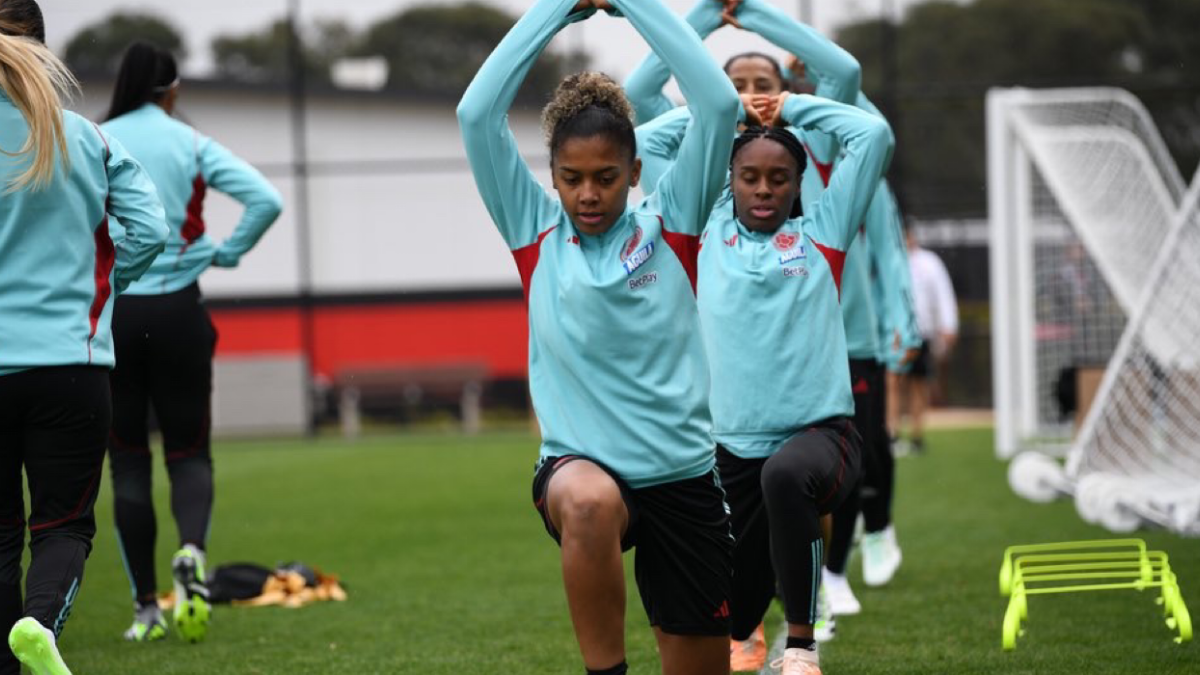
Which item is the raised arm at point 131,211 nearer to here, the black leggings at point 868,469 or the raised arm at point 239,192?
the raised arm at point 239,192

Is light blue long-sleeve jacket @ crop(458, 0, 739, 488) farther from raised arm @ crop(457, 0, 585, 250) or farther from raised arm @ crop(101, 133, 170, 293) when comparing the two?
raised arm @ crop(101, 133, 170, 293)

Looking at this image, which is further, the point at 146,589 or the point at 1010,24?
the point at 1010,24

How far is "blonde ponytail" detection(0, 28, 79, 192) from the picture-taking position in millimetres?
4559

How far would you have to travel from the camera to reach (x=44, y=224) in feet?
15.1

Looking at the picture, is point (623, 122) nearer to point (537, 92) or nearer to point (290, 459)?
point (290, 459)

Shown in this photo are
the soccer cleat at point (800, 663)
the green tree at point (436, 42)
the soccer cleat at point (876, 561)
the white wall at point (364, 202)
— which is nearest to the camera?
the soccer cleat at point (800, 663)

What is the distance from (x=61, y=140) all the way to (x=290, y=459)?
44.3 feet

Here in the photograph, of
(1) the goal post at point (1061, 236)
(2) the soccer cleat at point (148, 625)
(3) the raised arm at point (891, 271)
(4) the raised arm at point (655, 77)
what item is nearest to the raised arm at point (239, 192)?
(2) the soccer cleat at point (148, 625)

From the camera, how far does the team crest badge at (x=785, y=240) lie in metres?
5.25

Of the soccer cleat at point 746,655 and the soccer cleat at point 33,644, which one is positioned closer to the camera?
the soccer cleat at point 33,644

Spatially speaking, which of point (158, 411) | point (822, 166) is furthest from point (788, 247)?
point (158, 411)

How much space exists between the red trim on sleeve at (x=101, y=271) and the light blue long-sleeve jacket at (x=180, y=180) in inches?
69.3

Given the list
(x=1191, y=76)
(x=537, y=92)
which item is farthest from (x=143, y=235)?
(x=1191, y=76)

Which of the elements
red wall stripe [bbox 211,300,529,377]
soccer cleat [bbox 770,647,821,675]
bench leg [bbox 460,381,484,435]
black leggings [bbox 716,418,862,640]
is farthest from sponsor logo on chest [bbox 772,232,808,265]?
red wall stripe [bbox 211,300,529,377]
